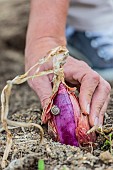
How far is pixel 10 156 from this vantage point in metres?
1.55

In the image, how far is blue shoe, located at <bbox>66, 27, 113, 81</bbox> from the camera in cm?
293

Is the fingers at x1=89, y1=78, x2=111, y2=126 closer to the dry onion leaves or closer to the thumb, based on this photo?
the dry onion leaves

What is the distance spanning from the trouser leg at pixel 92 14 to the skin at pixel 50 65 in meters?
0.76

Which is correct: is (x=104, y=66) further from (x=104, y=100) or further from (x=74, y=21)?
(x=104, y=100)

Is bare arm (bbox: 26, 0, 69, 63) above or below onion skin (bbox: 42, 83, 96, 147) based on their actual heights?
above

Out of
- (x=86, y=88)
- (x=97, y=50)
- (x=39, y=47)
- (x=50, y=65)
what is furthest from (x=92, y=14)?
(x=86, y=88)

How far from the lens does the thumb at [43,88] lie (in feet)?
5.78

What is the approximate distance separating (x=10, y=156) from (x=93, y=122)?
0.30m

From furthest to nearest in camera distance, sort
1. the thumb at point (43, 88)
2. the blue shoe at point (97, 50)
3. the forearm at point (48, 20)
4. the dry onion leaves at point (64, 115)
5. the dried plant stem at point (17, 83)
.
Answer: the blue shoe at point (97, 50)
the forearm at point (48, 20)
the thumb at point (43, 88)
the dry onion leaves at point (64, 115)
the dried plant stem at point (17, 83)

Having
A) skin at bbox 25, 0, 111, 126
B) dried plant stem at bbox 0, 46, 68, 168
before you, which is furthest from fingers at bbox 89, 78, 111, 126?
dried plant stem at bbox 0, 46, 68, 168

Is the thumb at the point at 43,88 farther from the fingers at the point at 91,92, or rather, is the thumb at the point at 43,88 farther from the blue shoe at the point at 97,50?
the blue shoe at the point at 97,50

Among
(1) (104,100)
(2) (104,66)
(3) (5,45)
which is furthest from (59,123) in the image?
(3) (5,45)

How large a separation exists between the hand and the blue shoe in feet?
3.47

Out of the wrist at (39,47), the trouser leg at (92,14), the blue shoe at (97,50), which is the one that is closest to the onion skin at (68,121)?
the wrist at (39,47)
